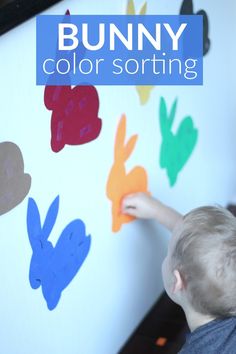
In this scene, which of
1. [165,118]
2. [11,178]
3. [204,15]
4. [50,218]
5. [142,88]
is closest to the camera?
[11,178]

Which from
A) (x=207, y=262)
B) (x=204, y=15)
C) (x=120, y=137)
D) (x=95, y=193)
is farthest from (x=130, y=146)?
(x=204, y=15)

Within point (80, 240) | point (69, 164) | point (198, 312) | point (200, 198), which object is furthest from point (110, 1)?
point (200, 198)

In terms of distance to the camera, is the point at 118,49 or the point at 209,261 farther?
the point at 118,49

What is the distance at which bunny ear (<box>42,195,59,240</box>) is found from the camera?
932 mm

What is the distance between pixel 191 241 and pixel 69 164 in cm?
25

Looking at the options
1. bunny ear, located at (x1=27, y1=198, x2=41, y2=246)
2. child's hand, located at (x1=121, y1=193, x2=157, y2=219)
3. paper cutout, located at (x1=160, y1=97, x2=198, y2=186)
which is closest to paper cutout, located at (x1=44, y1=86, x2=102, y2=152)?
bunny ear, located at (x1=27, y1=198, x2=41, y2=246)

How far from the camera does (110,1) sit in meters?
1.04

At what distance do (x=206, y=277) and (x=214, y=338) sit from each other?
100mm

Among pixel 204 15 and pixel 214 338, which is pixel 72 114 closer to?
pixel 214 338

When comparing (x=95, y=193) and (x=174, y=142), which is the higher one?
(x=174, y=142)

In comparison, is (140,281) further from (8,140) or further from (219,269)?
(8,140)

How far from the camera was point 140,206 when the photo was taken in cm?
122

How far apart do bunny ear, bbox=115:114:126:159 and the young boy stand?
26 cm

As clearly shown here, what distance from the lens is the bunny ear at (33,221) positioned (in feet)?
2.90
